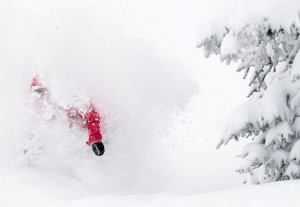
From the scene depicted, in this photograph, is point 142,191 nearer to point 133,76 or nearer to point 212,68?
point 133,76

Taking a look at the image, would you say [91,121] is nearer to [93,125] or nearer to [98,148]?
[93,125]

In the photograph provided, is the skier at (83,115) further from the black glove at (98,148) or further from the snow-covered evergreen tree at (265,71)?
the snow-covered evergreen tree at (265,71)

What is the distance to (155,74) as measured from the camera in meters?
8.23

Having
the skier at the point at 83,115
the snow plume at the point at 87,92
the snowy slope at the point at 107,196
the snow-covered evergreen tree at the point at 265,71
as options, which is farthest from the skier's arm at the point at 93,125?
the snow-covered evergreen tree at the point at 265,71

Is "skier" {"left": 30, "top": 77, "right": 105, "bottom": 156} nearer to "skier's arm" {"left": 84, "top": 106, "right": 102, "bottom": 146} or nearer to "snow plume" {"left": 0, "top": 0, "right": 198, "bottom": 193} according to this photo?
"skier's arm" {"left": 84, "top": 106, "right": 102, "bottom": 146}

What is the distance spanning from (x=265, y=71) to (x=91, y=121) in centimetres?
272

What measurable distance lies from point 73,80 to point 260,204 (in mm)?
4603

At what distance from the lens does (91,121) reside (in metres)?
6.50

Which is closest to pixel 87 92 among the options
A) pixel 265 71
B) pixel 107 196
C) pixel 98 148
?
pixel 98 148

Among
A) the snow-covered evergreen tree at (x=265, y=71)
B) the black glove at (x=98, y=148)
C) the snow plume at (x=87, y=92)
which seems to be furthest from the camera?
the snow plume at (x=87, y=92)

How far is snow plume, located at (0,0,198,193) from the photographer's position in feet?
23.2

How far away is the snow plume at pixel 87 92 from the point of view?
23.2 ft

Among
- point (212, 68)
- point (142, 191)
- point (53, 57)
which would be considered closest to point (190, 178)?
point (142, 191)

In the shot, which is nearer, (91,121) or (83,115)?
(91,121)
